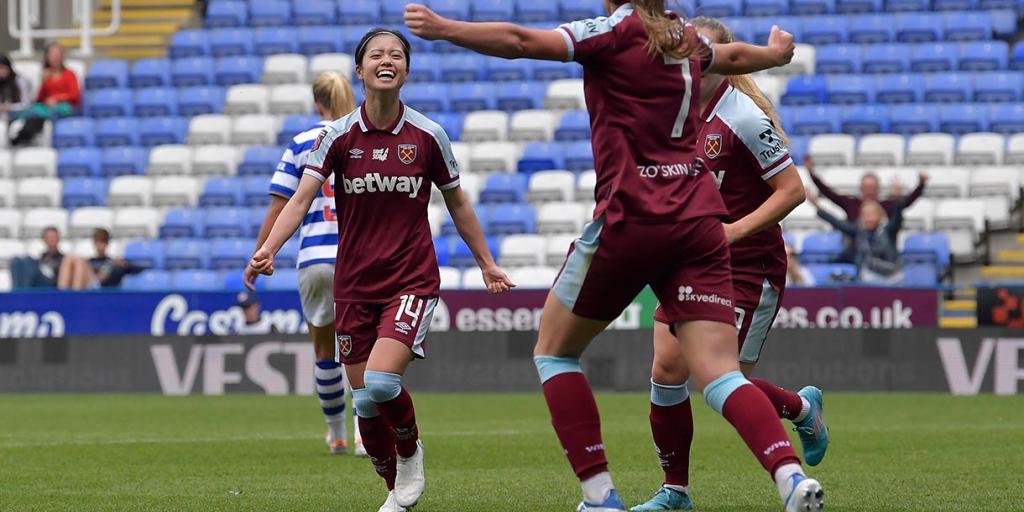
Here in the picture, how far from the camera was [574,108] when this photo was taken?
78.1ft

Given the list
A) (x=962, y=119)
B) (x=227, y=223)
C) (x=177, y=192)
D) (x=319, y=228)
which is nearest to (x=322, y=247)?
(x=319, y=228)

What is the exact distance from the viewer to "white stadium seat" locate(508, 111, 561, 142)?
76.1ft

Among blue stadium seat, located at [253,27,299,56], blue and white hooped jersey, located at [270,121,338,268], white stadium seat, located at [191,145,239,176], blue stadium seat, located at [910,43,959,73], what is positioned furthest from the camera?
blue stadium seat, located at [253,27,299,56]

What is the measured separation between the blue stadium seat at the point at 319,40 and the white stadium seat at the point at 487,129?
3.35m

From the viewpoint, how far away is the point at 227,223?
74.3 ft

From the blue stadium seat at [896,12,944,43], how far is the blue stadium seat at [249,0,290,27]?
9939 millimetres

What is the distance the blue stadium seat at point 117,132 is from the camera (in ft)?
82.0

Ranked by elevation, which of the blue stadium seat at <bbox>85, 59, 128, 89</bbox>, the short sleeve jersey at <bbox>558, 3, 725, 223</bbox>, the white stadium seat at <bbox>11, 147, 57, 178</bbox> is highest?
the short sleeve jersey at <bbox>558, 3, 725, 223</bbox>

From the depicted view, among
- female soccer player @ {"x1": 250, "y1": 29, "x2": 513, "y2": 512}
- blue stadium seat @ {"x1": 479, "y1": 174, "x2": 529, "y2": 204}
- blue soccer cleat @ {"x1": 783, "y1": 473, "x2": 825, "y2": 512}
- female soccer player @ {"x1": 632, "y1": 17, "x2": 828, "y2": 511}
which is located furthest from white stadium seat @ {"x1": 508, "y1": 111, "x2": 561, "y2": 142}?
blue soccer cleat @ {"x1": 783, "y1": 473, "x2": 825, "y2": 512}

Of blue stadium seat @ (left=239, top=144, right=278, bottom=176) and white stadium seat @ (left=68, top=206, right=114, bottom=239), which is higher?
→ blue stadium seat @ (left=239, top=144, right=278, bottom=176)

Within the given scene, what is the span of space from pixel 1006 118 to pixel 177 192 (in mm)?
11510

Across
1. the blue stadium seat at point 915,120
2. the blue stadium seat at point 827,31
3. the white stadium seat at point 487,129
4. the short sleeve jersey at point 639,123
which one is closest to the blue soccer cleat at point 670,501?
the short sleeve jersey at point 639,123

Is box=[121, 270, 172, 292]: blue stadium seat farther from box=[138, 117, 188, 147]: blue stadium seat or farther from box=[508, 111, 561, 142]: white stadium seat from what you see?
box=[508, 111, 561, 142]: white stadium seat

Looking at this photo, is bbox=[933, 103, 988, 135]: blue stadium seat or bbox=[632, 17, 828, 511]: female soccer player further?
bbox=[933, 103, 988, 135]: blue stadium seat
